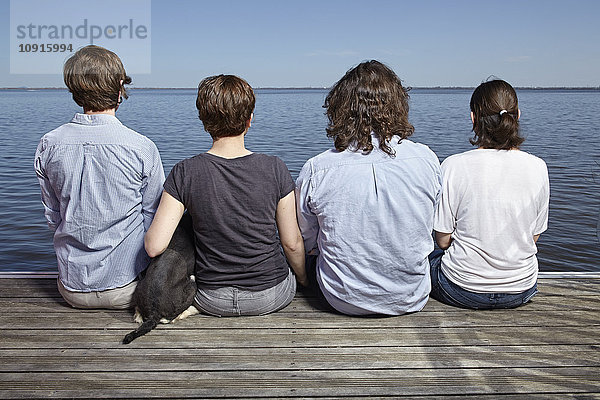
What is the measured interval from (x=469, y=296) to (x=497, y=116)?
34.3 inches

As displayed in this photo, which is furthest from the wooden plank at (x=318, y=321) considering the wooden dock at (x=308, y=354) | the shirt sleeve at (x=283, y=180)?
the shirt sleeve at (x=283, y=180)

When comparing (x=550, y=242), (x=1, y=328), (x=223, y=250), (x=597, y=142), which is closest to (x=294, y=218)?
(x=223, y=250)

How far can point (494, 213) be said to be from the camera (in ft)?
9.14

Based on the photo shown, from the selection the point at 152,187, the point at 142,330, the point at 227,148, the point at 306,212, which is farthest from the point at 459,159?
the point at 142,330

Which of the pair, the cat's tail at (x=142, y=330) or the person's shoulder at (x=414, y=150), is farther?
the person's shoulder at (x=414, y=150)

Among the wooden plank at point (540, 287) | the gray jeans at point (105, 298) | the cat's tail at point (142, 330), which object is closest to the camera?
the cat's tail at point (142, 330)

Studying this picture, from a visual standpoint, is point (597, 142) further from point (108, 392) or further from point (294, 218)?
point (108, 392)

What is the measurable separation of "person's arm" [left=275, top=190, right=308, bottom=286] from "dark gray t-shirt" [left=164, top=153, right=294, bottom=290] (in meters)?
0.03

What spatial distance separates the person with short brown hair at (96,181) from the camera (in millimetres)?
2705

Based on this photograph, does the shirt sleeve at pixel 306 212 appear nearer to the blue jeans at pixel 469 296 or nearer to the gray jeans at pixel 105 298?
the blue jeans at pixel 469 296

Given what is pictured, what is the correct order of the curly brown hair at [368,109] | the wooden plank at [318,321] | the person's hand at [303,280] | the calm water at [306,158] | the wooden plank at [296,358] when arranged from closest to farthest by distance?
the wooden plank at [296,358]
the curly brown hair at [368,109]
the wooden plank at [318,321]
the person's hand at [303,280]
the calm water at [306,158]

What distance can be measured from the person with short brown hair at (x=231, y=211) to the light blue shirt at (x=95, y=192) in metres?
0.26

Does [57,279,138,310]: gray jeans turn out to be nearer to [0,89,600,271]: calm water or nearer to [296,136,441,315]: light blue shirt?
[296,136,441,315]: light blue shirt

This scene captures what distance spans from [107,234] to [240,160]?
2.40 feet
